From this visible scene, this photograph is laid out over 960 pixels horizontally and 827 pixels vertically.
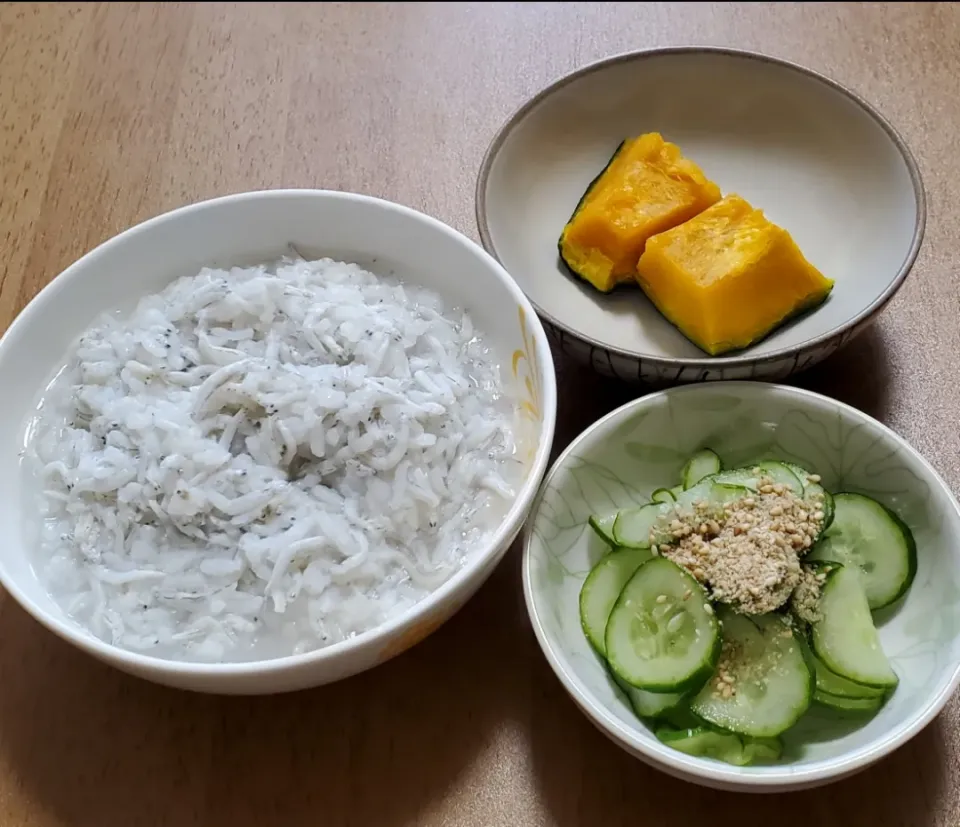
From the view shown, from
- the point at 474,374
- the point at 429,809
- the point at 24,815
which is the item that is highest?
the point at 474,374

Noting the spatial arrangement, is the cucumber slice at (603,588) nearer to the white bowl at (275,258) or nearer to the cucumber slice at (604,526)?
the cucumber slice at (604,526)

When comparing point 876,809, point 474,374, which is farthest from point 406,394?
point 876,809

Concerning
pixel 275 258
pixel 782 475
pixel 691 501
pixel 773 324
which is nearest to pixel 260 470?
pixel 275 258

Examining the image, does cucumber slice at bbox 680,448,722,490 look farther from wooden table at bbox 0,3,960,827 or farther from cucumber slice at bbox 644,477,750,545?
wooden table at bbox 0,3,960,827

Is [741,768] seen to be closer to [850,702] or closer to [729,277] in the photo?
[850,702]

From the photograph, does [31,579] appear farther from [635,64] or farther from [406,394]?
[635,64]

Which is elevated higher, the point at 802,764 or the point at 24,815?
the point at 802,764

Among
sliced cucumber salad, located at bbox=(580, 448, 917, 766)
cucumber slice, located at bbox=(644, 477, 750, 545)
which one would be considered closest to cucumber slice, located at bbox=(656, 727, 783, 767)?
sliced cucumber salad, located at bbox=(580, 448, 917, 766)
